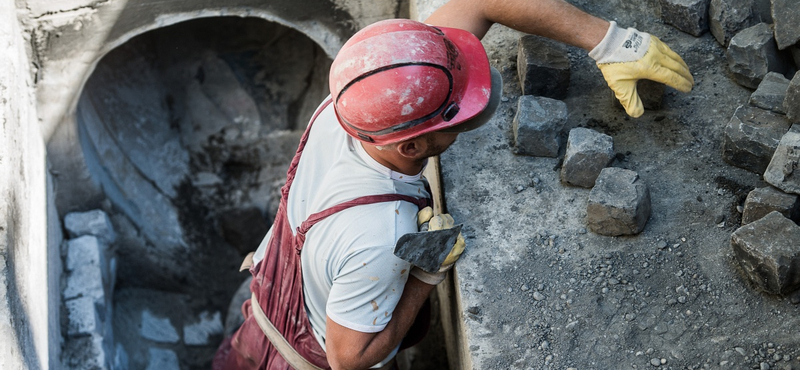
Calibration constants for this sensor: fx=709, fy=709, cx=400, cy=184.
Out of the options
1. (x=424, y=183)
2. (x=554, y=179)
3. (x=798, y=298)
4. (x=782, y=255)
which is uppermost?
(x=424, y=183)

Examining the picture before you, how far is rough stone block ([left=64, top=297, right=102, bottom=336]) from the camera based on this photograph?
13.4 feet

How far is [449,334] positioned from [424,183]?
1.24 m

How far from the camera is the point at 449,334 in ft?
12.0

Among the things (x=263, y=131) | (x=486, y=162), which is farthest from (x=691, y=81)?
(x=263, y=131)

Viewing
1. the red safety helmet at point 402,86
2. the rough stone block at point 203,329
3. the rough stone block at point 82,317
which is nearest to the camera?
the red safety helmet at point 402,86

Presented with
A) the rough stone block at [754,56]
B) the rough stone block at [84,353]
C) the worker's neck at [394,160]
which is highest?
the worker's neck at [394,160]

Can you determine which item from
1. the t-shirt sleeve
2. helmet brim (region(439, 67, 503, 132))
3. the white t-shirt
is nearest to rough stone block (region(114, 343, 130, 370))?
the white t-shirt

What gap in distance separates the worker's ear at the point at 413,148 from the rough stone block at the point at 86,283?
107 inches

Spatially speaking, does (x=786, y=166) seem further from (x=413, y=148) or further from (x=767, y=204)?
(x=413, y=148)

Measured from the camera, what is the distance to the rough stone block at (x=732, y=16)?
333cm

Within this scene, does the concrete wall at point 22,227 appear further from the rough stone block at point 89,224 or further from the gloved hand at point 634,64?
the gloved hand at point 634,64

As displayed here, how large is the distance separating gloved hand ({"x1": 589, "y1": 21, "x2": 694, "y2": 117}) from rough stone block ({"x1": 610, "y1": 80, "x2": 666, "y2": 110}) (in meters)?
0.08

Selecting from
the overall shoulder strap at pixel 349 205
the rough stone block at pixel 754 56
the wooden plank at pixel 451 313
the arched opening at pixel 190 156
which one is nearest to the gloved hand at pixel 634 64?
the rough stone block at pixel 754 56

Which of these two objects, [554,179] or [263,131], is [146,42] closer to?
[263,131]
